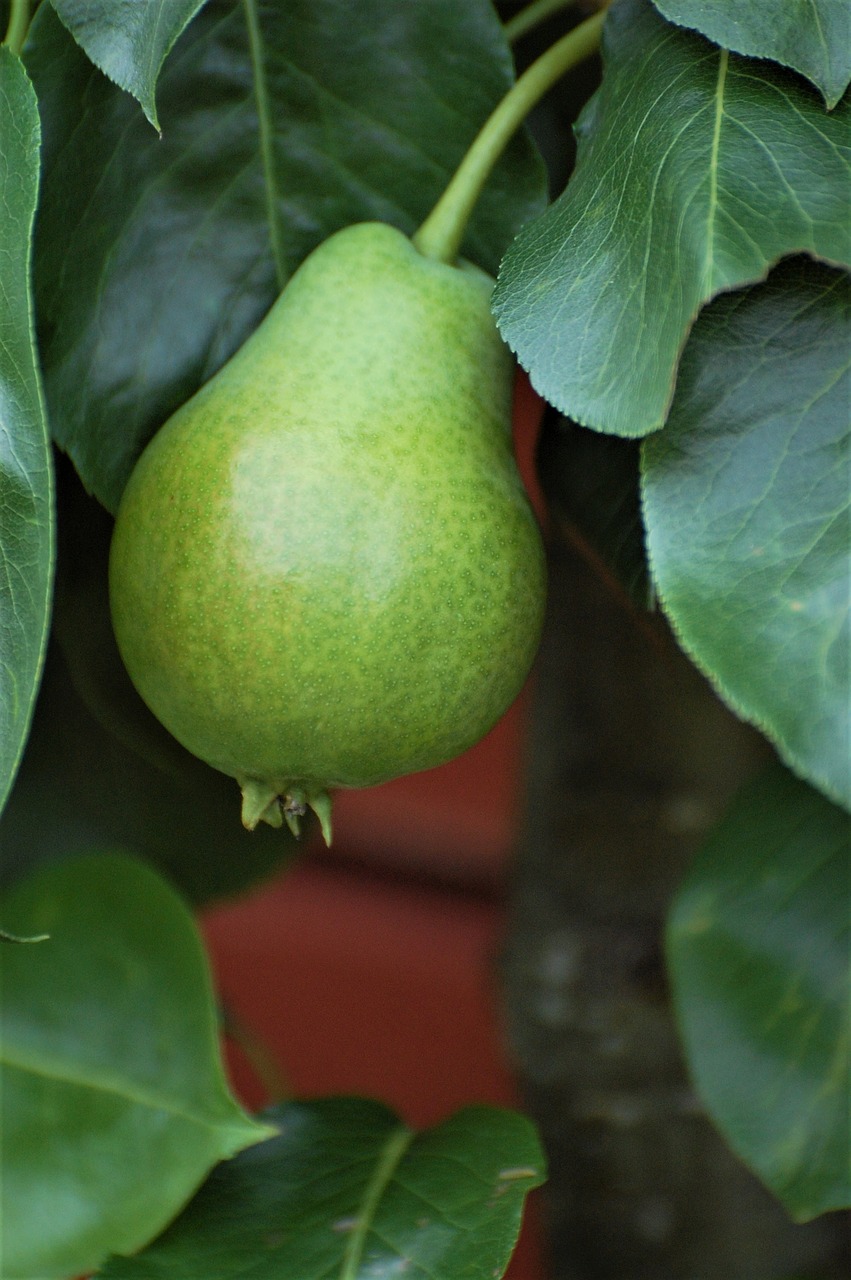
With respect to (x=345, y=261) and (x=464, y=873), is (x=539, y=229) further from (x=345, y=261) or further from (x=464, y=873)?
(x=464, y=873)

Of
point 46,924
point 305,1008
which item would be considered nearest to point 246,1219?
point 46,924

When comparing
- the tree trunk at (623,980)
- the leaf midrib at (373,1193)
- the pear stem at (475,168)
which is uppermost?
the pear stem at (475,168)

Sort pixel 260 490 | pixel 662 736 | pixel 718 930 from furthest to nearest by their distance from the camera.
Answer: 1. pixel 662 736
2. pixel 718 930
3. pixel 260 490

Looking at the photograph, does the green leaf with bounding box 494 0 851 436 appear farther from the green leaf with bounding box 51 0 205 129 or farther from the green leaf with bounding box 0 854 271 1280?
the green leaf with bounding box 0 854 271 1280

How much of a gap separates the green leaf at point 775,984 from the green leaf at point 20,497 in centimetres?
28

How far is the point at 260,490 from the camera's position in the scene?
1.10 feet

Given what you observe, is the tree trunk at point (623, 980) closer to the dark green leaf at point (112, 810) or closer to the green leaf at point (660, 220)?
the dark green leaf at point (112, 810)

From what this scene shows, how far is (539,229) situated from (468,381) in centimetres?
5

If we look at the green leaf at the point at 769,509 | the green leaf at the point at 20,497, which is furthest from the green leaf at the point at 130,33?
the green leaf at the point at 769,509

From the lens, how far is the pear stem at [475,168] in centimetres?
40

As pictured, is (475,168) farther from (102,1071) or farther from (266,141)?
(102,1071)

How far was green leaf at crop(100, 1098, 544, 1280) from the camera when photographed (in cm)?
40

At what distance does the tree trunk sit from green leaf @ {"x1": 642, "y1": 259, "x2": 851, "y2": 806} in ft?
0.94

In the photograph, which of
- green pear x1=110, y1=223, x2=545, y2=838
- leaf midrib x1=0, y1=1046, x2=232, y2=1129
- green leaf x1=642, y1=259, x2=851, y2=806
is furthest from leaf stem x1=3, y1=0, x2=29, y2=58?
leaf midrib x1=0, y1=1046, x2=232, y2=1129
